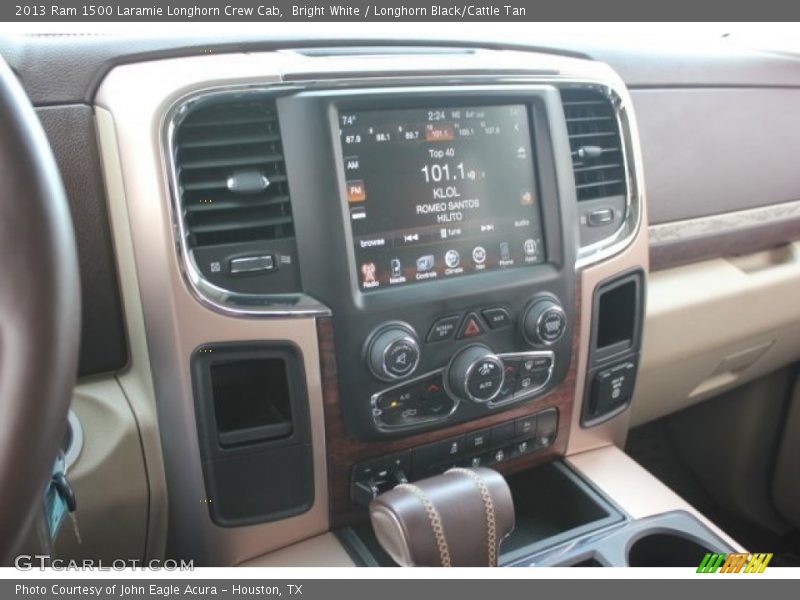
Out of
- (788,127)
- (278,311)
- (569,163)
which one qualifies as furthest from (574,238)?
(788,127)

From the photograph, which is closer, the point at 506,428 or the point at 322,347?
the point at 322,347

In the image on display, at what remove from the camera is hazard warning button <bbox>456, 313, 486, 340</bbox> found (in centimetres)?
97

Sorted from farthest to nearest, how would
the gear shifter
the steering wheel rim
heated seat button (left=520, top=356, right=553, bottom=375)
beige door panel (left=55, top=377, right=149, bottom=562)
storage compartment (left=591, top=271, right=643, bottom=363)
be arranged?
storage compartment (left=591, top=271, right=643, bottom=363) → heated seat button (left=520, top=356, right=553, bottom=375) → beige door panel (left=55, top=377, right=149, bottom=562) → the gear shifter → the steering wheel rim

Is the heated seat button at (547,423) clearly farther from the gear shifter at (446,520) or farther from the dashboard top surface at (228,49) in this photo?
the dashboard top surface at (228,49)

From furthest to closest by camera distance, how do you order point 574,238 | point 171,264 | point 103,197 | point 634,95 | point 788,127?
point 788,127, point 634,95, point 574,238, point 103,197, point 171,264

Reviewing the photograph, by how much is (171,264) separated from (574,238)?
1.63ft

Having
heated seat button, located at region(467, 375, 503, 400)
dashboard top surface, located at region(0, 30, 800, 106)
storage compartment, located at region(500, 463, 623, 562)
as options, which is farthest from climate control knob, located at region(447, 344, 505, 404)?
dashboard top surface, located at region(0, 30, 800, 106)

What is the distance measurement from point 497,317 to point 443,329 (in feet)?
0.25

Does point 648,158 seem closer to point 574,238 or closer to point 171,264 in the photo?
point 574,238

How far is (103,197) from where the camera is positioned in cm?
94

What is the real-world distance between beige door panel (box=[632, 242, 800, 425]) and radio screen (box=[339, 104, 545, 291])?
17.6 inches

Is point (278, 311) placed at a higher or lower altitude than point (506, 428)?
higher

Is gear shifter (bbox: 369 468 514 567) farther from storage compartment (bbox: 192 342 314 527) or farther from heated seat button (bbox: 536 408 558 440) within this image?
heated seat button (bbox: 536 408 558 440)
